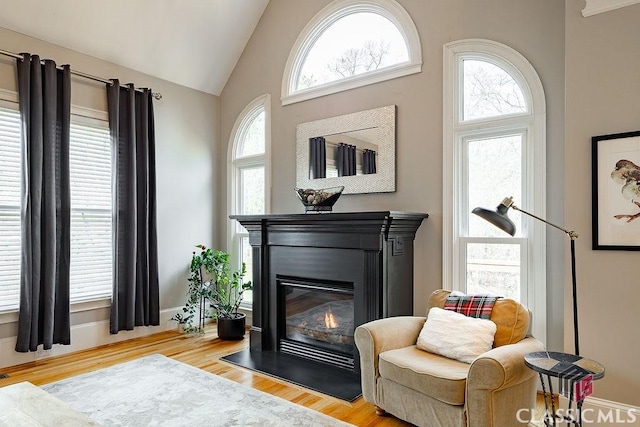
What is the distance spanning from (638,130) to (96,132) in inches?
172

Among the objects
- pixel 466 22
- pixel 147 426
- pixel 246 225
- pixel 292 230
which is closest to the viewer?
pixel 147 426

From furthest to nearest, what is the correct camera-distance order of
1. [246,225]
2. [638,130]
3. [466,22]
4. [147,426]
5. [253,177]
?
[253,177] → [246,225] → [466,22] → [147,426] → [638,130]

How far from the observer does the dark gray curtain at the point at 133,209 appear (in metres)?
4.32

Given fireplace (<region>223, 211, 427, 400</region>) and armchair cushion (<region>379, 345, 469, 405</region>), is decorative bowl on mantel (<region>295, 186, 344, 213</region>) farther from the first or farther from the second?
armchair cushion (<region>379, 345, 469, 405</region>)

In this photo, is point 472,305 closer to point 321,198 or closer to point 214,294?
point 321,198

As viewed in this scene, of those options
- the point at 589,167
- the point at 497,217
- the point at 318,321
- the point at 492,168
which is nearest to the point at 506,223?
the point at 497,217

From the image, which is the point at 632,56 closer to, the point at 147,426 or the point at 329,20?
the point at 329,20

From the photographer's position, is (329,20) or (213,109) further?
(213,109)

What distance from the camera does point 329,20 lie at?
173 inches

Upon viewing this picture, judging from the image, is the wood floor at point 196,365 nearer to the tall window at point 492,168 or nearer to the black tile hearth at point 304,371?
the black tile hearth at point 304,371

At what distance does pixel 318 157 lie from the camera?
4363mm

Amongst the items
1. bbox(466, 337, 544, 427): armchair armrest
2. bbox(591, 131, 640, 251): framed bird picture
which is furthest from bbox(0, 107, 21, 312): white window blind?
bbox(591, 131, 640, 251): framed bird picture

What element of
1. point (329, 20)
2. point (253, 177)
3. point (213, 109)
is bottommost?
point (253, 177)

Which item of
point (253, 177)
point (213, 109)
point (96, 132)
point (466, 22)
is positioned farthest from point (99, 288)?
point (466, 22)
